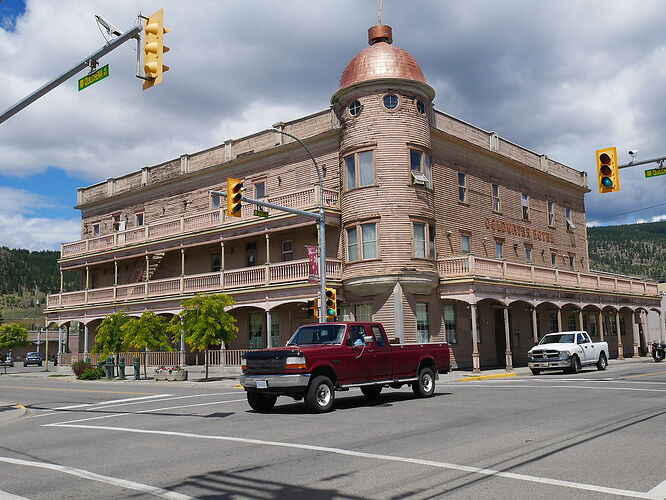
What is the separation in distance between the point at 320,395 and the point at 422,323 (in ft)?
55.6

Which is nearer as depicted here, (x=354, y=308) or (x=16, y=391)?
(x=16, y=391)

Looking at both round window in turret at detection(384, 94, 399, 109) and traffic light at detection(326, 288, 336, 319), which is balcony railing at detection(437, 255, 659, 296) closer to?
round window in turret at detection(384, 94, 399, 109)

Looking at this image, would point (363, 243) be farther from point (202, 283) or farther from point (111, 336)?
point (111, 336)

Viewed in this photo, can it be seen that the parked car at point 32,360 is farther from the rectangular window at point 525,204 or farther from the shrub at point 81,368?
the rectangular window at point 525,204

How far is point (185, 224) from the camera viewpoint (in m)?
38.5

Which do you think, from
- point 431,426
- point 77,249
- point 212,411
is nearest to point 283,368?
point 212,411

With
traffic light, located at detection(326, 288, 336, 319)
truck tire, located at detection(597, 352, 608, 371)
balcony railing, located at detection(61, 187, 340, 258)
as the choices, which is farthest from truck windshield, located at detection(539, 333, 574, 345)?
balcony railing, located at detection(61, 187, 340, 258)

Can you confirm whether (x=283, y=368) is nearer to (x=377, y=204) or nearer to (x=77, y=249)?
(x=377, y=204)

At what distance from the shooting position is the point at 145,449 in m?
10.2

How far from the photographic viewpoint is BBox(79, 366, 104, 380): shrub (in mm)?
34125

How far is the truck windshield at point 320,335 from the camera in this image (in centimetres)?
1575

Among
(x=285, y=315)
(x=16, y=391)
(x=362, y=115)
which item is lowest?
(x=16, y=391)

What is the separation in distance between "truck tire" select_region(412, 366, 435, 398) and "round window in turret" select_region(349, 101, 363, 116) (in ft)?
56.5

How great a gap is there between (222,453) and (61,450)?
2.86 m
